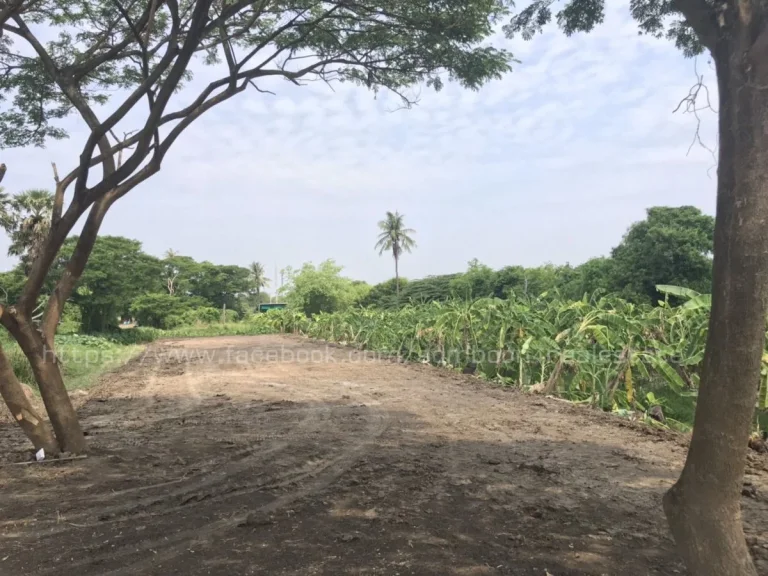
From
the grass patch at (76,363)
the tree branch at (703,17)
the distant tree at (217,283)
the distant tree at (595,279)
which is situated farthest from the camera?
the distant tree at (217,283)

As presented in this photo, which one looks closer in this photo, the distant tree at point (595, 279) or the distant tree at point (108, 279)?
the distant tree at point (595, 279)

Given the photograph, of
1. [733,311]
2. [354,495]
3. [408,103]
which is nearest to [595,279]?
[408,103]

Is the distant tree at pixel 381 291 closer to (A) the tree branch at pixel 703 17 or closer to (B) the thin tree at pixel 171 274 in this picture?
(B) the thin tree at pixel 171 274

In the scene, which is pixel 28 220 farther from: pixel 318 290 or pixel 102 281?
pixel 318 290

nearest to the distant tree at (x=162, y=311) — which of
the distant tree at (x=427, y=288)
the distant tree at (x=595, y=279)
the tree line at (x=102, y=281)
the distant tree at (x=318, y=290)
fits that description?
the tree line at (x=102, y=281)

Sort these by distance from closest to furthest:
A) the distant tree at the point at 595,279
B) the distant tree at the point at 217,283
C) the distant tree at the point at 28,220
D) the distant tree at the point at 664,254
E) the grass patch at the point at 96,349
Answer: the grass patch at the point at 96,349 < the distant tree at the point at 664,254 < the distant tree at the point at 595,279 < the distant tree at the point at 28,220 < the distant tree at the point at 217,283

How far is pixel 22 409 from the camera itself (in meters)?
4.93

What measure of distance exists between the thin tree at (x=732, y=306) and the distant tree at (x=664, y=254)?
14.1 m

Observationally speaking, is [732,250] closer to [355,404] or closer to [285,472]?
[285,472]

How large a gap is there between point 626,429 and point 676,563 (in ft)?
11.8

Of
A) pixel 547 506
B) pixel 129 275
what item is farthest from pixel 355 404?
pixel 129 275

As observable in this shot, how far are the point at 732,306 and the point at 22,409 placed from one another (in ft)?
18.4

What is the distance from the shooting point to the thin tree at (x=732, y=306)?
1959mm

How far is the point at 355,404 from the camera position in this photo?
830 centimetres
